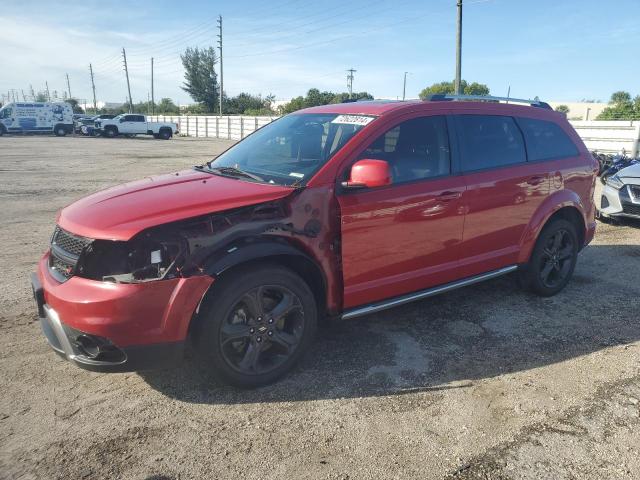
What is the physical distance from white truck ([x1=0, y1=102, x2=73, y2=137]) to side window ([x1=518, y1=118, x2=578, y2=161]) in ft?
139

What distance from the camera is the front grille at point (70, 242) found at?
114 inches

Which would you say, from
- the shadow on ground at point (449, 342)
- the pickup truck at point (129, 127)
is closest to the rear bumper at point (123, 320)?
the shadow on ground at point (449, 342)

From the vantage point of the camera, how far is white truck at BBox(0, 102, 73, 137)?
1487 inches

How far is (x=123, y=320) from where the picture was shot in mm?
2719

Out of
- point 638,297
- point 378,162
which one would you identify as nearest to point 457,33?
point 638,297

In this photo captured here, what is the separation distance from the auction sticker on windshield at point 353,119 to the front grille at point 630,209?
588 centimetres

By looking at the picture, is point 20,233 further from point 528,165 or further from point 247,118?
point 247,118

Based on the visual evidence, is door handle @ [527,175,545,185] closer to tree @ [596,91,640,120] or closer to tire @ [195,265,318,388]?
tire @ [195,265,318,388]

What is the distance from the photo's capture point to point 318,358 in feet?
12.0

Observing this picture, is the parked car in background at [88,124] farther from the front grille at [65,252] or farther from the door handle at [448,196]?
the door handle at [448,196]

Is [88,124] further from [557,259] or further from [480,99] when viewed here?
[557,259]

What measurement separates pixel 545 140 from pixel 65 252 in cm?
434

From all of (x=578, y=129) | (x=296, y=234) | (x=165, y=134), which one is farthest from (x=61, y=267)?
(x=165, y=134)

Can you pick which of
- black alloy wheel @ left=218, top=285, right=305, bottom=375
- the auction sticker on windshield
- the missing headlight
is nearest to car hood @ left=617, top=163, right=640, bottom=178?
the auction sticker on windshield
